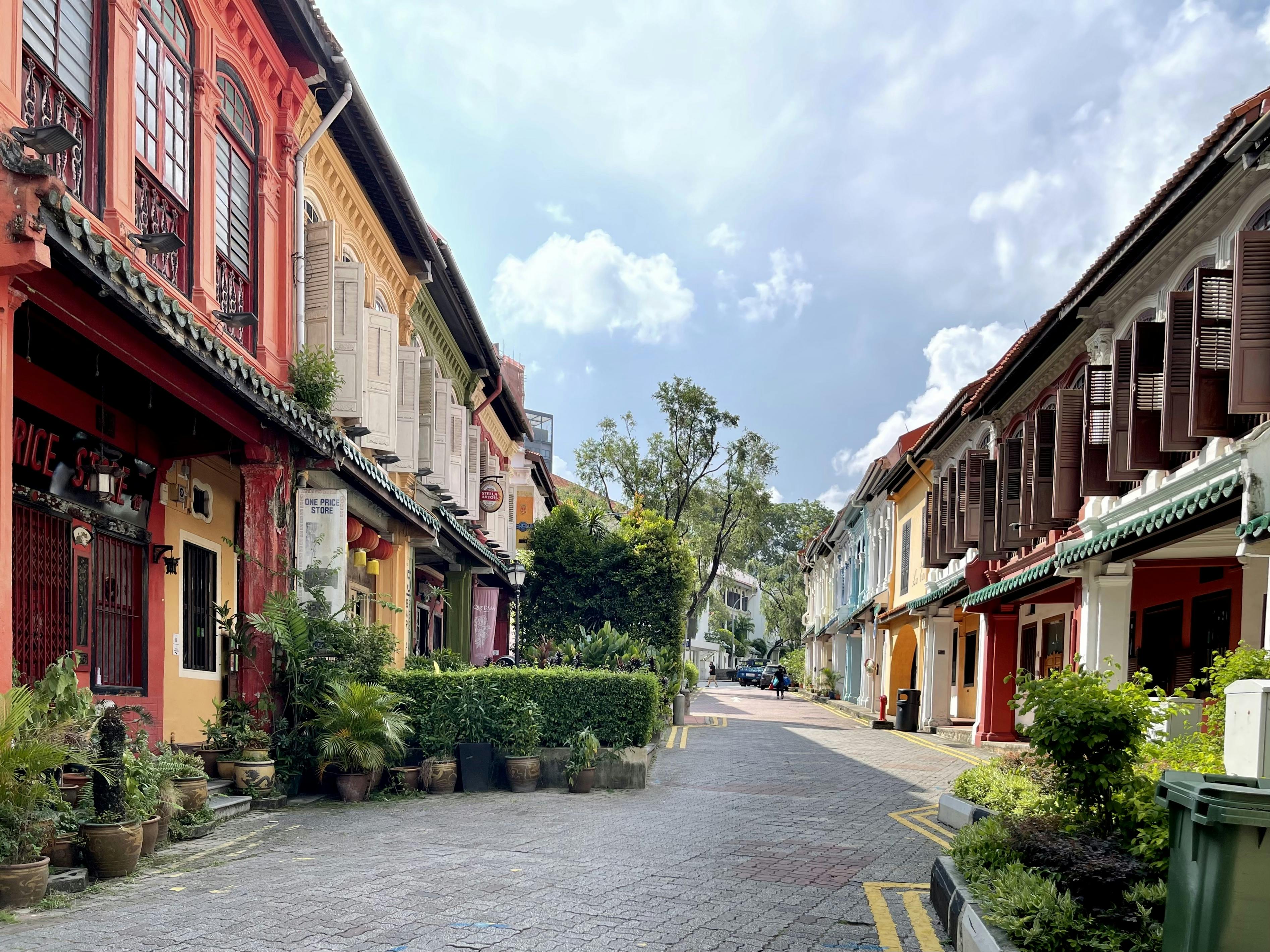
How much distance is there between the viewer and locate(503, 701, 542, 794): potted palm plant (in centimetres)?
1209

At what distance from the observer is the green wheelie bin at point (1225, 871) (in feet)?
13.0

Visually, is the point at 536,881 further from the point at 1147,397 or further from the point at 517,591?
the point at 517,591

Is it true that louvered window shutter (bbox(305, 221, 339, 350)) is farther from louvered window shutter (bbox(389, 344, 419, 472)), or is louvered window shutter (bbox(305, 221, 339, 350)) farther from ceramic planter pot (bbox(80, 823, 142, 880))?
ceramic planter pot (bbox(80, 823, 142, 880))

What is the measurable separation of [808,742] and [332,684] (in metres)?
12.2

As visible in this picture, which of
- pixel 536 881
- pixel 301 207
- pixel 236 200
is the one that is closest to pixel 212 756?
pixel 536 881

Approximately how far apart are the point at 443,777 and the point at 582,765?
1.57m

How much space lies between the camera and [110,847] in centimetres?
669

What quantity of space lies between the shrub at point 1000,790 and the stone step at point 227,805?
6235 millimetres

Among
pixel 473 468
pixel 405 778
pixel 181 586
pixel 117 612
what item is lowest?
pixel 405 778

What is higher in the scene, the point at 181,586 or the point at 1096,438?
the point at 1096,438

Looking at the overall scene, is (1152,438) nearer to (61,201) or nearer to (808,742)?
(61,201)

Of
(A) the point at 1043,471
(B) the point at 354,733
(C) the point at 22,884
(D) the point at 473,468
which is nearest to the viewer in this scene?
(C) the point at 22,884

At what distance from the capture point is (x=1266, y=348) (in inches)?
344

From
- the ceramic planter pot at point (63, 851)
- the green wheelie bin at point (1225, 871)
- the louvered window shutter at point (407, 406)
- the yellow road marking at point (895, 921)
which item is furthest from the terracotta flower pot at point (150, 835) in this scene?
the louvered window shutter at point (407, 406)
